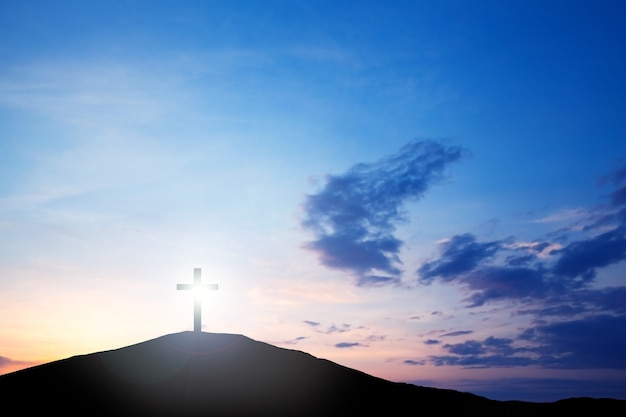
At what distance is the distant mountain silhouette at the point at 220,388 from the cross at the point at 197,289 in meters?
1.28

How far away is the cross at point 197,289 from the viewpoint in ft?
119

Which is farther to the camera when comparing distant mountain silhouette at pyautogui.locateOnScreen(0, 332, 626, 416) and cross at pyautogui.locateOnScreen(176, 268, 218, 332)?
cross at pyautogui.locateOnScreen(176, 268, 218, 332)

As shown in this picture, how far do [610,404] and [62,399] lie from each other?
28117 mm

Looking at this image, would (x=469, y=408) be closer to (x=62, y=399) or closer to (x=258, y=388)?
(x=258, y=388)

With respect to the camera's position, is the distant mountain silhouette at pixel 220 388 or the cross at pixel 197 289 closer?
the distant mountain silhouette at pixel 220 388

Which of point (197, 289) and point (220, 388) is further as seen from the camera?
point (197, 289)

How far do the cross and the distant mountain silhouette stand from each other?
1.28m

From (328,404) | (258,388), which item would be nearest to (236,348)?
(258,388)

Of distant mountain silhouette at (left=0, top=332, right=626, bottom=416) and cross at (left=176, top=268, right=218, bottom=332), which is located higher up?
cross at (left=176, top=268, right=218, bottom=332)

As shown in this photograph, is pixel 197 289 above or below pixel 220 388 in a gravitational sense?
above

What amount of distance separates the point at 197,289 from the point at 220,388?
20.9 feet

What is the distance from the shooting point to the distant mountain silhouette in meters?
30.5

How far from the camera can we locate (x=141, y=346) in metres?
36.7

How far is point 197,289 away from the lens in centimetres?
3662
